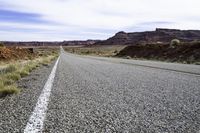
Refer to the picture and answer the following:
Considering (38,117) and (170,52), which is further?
(170,52)

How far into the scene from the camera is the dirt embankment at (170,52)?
3962 centimetres

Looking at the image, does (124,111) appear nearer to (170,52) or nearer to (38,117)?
(38,117)

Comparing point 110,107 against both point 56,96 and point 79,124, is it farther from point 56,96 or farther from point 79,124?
point 56,96

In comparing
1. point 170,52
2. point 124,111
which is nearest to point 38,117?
point 124,111

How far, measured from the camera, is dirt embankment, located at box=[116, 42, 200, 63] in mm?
39619

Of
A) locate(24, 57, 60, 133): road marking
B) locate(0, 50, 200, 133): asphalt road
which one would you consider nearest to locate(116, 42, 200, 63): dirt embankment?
locate(0, 50, 200, 133): asphalt road

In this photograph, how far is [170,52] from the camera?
1950 inches

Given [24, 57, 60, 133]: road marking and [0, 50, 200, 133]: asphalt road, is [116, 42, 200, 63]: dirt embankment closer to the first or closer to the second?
[0, 50, 200, 133]: asphalt road

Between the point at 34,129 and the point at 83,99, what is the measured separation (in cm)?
308

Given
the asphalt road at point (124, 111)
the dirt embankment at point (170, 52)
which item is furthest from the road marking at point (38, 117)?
the dirt embankment at point (170, 52)

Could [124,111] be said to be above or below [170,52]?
above

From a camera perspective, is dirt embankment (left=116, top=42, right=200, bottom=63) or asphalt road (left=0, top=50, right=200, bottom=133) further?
dirt embankment (left=116, top=42, right=200, bottom=63)

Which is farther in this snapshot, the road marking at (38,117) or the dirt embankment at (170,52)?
the dirt embankment at (170,52)

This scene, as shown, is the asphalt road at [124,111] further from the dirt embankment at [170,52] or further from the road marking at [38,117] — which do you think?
the dirt embankment at [170,52]
